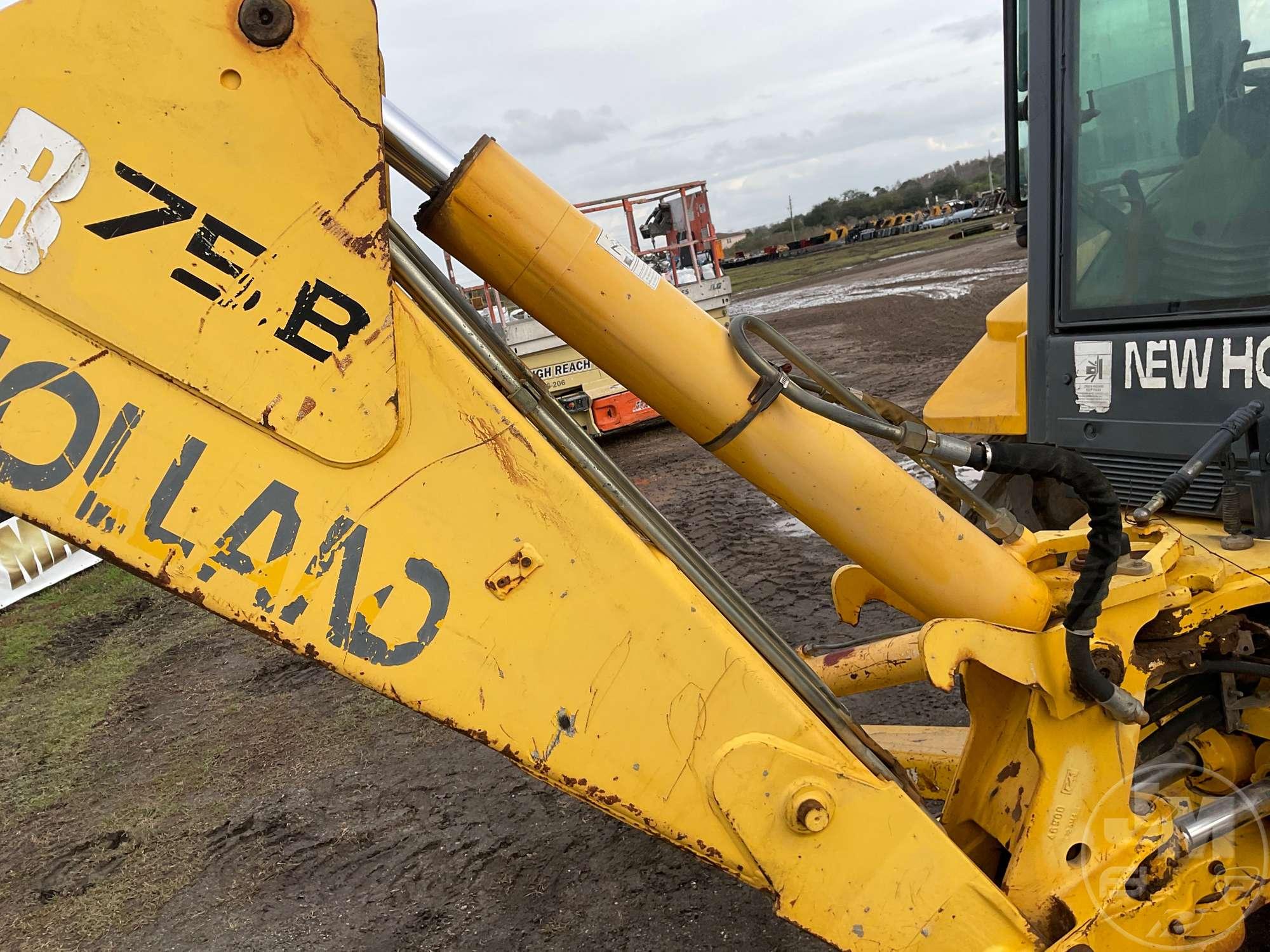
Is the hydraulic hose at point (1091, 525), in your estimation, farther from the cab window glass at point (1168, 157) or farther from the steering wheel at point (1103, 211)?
the steering wheel at point (1103, 211)

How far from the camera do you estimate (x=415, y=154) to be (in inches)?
64.9

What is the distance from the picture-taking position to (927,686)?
13.8 ft

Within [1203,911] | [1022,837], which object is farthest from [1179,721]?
[1022,837]

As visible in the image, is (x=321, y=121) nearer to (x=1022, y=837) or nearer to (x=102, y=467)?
(x=102, y=467)

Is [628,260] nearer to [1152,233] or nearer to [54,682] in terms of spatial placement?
[1152,233]

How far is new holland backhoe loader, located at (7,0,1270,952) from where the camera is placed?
135 cm

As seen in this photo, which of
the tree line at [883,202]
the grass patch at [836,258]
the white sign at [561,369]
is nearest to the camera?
the white sign at [561,369]

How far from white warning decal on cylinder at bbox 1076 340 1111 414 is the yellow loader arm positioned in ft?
4.40

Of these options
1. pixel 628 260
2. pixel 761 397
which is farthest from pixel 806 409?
pixel 628 260

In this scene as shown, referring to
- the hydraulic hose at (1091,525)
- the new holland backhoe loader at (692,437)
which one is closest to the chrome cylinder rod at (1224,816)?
the new holland backhoe loader at (692,437)

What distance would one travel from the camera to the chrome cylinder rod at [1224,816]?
2.19 meters

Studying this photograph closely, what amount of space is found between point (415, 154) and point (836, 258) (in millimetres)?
39283

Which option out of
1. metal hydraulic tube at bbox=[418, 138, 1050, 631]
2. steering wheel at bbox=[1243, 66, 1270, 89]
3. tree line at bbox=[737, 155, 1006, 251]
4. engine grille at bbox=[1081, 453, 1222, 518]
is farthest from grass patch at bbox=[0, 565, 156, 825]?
tree line at bbox=[737, 155, 1006, 251]

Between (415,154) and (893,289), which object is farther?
(893,289)
